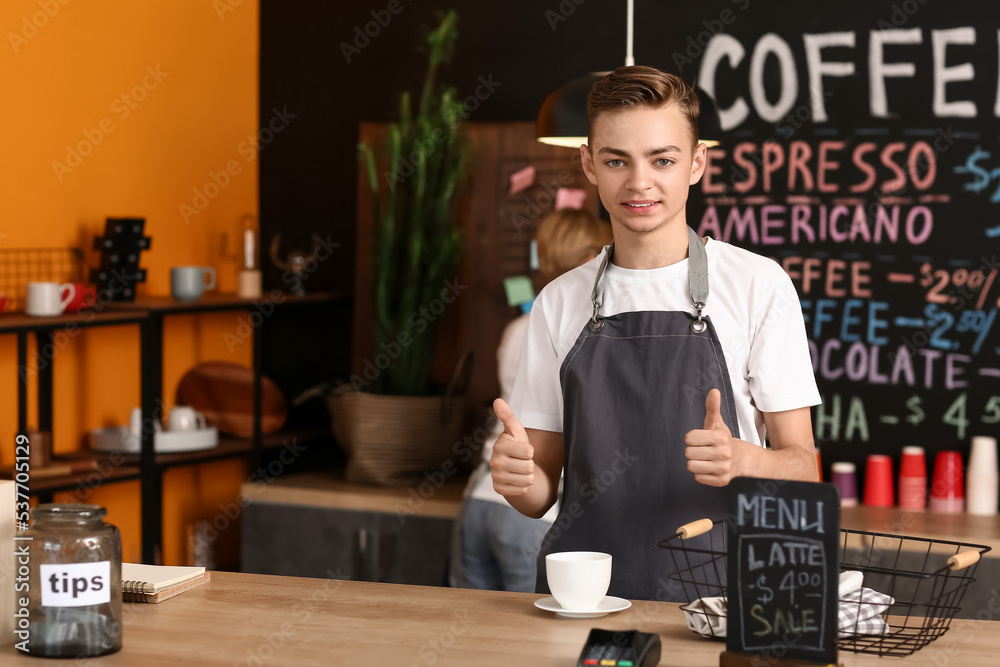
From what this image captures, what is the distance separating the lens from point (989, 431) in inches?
143

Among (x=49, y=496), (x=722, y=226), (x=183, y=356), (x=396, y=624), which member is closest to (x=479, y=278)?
(x=722, y=226)

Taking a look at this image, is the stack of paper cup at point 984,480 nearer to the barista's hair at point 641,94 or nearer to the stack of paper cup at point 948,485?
the stack of paper cup at point 948,485

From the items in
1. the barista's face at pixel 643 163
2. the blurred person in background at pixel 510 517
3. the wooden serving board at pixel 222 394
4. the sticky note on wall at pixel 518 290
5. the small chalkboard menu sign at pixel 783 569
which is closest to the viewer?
the small chalkboard menu sign at pixel 783 569

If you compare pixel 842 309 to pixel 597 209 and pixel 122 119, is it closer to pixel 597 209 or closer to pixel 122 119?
pixel 597 209

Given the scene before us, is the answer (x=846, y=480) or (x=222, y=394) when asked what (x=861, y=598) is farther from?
(x=222, y=394)

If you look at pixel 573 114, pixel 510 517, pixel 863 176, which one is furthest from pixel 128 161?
pixel 863 176

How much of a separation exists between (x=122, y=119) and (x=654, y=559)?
2.85 m

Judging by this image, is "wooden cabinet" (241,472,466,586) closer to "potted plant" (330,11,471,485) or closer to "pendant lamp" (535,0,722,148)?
"potted plant" (330,11,471,485)

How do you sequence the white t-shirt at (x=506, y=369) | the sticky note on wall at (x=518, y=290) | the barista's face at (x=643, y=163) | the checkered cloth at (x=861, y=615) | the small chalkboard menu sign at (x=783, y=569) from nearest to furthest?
the small chalkboard menu sign at (x=783, y=569) < the checkered cloth at (x=861, y=615) < the barista's face at (x=643, y=163) < the white t-shirt at (x=506, y=369) < the sticky note on wall at (x=518, y=290)

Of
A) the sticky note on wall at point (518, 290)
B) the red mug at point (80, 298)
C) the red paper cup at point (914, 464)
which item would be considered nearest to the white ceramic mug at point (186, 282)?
the red mug at point (80, 298)

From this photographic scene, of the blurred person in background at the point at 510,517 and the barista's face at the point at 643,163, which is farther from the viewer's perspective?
the blurred person in background at the point at 510,517

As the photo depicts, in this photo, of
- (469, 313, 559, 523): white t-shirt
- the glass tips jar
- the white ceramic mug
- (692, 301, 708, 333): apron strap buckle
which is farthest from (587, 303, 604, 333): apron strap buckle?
the white ceramic mug

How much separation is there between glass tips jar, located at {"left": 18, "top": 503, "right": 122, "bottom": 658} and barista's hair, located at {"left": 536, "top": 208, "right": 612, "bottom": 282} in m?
1.97

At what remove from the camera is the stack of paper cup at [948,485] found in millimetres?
3562
